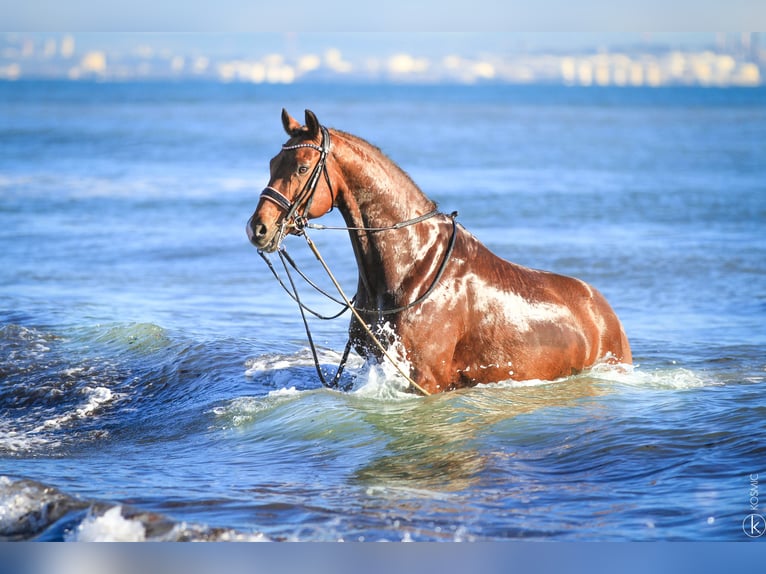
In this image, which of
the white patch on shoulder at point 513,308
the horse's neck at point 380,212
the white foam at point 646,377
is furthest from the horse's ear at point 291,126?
the white foam at point 646,377

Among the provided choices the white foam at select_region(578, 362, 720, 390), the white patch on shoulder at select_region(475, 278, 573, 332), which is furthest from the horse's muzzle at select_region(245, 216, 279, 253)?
the white foam at select_region(578, 362, 720, 390)

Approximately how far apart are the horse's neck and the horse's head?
0.50 feet

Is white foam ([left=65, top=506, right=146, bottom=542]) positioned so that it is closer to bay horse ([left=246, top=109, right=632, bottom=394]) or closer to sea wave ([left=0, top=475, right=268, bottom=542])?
sea wave ([left=0, top=475, right=268, bottom=542])

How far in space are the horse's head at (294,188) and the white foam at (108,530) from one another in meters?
1.55

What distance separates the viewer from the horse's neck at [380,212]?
5512 millimetres

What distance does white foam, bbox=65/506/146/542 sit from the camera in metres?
4.29

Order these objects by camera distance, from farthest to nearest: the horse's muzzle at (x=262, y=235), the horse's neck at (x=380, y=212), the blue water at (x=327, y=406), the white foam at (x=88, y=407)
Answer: the white foam at (x=88, y=407) < the horse's neck at (x=380, y=212) < the horse's muzzle at (x=262, y=235) < the blue water at (x=327, y=406)

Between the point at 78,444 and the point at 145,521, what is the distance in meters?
1.68

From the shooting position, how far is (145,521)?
14.3ft

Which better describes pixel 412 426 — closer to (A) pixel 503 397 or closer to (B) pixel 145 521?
(A) pixel 503 397

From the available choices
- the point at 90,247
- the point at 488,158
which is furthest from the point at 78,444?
the point at 488,158

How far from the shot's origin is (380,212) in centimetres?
557

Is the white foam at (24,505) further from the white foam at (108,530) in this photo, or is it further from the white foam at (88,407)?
the white foam at (88,407)

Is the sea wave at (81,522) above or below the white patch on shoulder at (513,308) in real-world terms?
below
